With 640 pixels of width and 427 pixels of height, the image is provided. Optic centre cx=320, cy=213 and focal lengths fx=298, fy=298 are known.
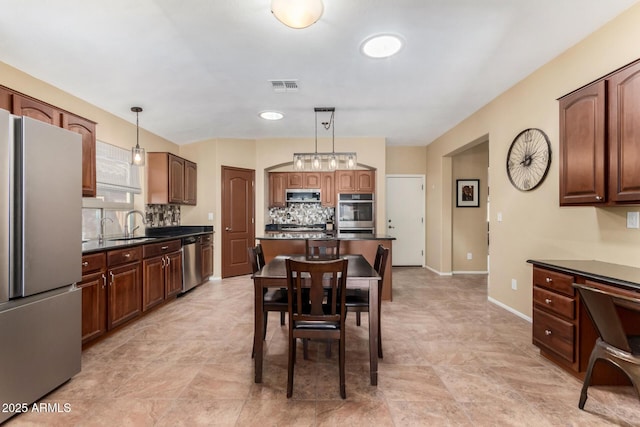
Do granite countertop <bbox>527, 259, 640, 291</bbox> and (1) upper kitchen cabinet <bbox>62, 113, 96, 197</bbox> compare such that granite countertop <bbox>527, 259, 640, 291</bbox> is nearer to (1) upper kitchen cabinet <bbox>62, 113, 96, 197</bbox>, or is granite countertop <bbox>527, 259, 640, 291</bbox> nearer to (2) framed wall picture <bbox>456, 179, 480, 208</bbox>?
(2) framed wall picture <bbox>456, 179, 480, 208</bbox>

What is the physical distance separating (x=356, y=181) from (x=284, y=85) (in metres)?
2.86

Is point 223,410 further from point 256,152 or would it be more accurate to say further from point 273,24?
point 256,152

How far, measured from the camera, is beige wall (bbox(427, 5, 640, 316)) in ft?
7.36

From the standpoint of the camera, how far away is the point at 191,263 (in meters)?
4.50

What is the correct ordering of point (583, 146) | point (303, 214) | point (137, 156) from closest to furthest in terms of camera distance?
point (583, 146) < point (137, 156) < point (303, 214)

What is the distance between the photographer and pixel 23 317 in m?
1.78

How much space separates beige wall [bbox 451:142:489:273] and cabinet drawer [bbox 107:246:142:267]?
5104mm

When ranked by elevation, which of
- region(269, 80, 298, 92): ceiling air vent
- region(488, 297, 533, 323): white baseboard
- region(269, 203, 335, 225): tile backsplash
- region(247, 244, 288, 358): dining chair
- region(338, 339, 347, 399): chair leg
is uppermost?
region(269, 80, 298, 92): ceiling air vent

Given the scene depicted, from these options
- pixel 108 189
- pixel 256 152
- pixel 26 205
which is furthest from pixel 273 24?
pixel 256 152

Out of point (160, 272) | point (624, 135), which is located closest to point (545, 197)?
point (624, 135)

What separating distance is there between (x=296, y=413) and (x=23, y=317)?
1.73 metres

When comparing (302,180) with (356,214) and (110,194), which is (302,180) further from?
(110,194)

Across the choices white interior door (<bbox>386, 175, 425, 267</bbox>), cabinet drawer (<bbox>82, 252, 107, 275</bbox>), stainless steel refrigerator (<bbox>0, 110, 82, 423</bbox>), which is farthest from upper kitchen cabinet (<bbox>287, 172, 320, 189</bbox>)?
stainless steel refrigerator (<bbox>0, 110, 82, 423</bbox>)

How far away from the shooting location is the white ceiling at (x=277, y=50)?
2.06m
